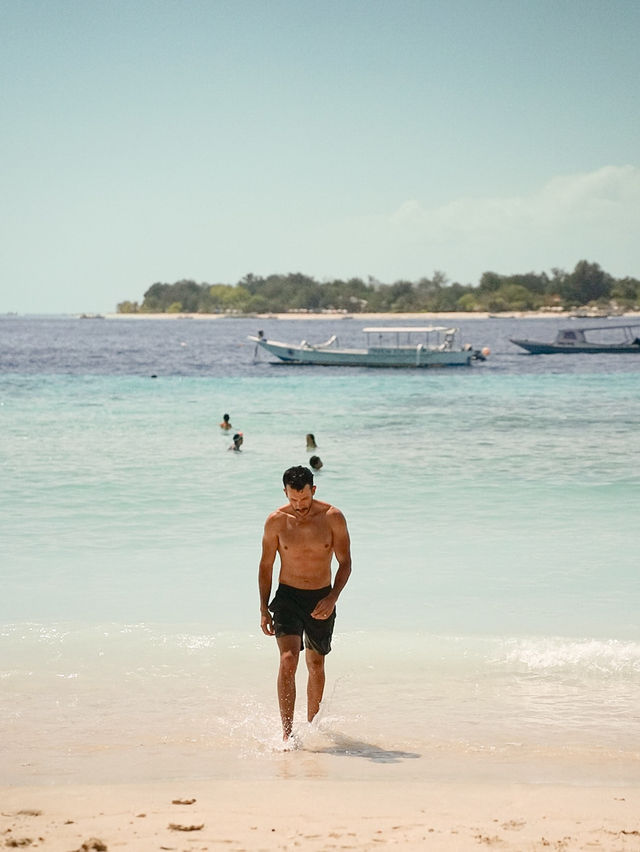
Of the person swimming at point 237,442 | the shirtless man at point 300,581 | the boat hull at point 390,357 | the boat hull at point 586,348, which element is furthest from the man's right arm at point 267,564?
the boat hull at point 586,348

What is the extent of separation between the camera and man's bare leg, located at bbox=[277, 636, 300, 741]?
17.8 feet

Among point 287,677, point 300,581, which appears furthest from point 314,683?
point 300,581

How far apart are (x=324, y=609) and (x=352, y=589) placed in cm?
421

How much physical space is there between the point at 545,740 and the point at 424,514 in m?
7.66

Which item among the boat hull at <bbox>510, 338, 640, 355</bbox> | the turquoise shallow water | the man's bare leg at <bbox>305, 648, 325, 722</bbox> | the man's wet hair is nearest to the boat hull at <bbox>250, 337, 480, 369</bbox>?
the boat hull at <bbox>510, 338, 640, 355</bbox>

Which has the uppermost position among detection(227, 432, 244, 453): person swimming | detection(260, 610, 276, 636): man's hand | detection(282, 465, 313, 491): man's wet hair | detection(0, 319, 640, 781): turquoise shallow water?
detection(282, 465, 313, 491): man's wet hair

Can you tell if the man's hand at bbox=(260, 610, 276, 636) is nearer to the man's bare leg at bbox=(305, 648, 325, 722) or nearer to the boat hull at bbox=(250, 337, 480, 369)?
the man's bare leg at bbox=(305, 648, 325, 722)

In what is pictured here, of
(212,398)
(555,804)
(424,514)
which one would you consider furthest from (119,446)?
(555,804)

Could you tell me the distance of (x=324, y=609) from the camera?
5.42 meters

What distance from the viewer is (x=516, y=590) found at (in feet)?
31.1

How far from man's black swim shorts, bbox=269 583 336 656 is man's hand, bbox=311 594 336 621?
0.04 m

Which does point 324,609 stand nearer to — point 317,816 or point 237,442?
point 317,816

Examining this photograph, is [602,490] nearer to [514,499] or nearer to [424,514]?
[514,499]

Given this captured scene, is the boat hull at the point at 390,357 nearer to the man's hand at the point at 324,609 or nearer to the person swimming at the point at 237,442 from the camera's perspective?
the person swimming at the point at 237,442
